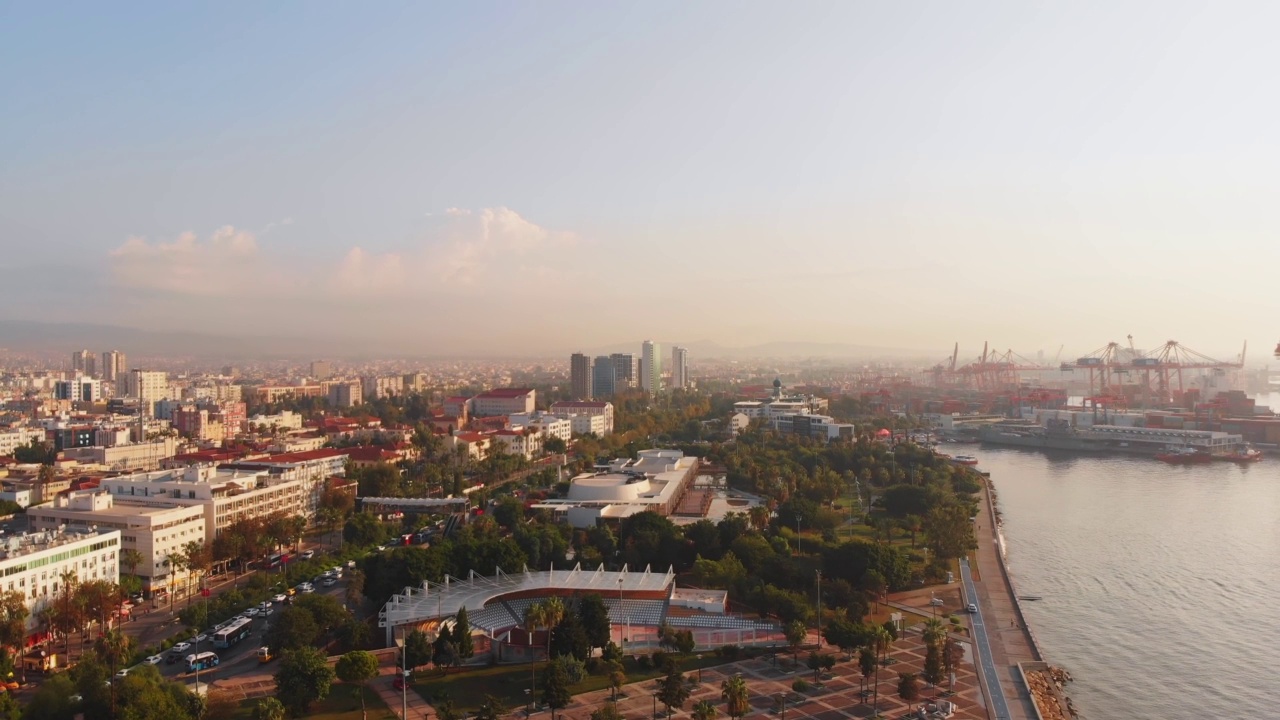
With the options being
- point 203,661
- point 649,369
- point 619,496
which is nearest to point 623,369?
point 649,369

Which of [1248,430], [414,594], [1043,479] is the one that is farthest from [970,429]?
[414,594]

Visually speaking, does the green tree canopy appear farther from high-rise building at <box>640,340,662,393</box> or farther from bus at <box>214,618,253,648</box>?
high-rise building at <box>640,340,662,393</box>

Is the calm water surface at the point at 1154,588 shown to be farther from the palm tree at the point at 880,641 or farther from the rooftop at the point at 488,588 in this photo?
the rooftop at the point at 488,588

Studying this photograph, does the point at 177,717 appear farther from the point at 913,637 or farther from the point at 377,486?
the point at 377,486

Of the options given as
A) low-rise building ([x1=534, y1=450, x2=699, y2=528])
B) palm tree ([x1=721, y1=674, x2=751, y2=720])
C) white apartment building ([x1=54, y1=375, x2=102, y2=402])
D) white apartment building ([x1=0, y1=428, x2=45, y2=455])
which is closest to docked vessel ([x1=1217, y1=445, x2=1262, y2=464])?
low-rise building ([x1=534, y1=450, x2=699, y2=528])

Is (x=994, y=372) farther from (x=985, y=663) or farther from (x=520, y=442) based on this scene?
(x=985, y=663)

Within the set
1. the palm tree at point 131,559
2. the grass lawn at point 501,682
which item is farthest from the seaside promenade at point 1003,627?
the palm tree at point 131,559

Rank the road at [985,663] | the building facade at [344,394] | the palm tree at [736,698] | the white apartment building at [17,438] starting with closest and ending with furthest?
the palm tree at [736,698] → the road at [985,663] → the white apartment building at [17,438] → the building facade at [344,394]
